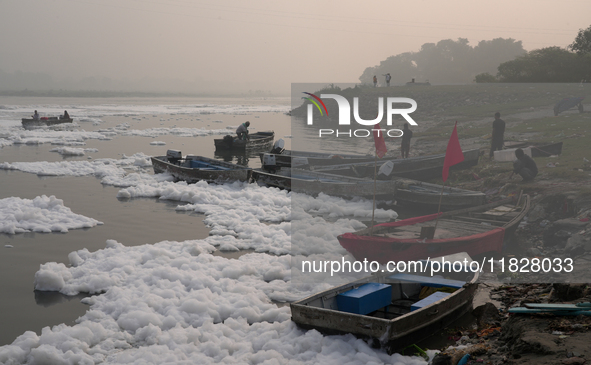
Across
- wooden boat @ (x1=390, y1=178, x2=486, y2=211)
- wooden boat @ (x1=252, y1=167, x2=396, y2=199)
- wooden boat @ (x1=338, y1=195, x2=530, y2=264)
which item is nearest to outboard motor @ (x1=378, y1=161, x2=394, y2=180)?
wooden boat @ (x1=390, y1=178, x2=486, y2=211)

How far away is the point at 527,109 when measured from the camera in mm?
30453

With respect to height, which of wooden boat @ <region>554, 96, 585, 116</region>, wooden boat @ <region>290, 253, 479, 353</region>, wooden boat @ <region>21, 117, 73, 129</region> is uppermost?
wooden boat @ <region>554, 96, 585, 116</region>

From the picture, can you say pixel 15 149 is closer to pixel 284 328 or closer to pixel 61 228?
pixel 61 228

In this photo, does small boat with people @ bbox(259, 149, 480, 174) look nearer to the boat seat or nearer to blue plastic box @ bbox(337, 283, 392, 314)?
the boat seat

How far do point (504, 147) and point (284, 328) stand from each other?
55.5 feet

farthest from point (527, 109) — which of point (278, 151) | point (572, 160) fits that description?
point (278, 151)

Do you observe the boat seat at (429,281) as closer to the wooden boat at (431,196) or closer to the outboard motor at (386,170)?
the wooden boat at (431,196)

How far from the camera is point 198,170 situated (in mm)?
20406

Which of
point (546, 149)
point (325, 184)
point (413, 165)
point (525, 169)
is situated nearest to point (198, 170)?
point (325, 184)

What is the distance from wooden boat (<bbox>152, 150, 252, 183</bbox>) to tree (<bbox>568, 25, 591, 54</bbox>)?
119ft

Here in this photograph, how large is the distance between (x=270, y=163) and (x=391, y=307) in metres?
13.5

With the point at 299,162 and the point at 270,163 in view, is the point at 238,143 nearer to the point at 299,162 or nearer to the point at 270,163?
the point at 299,162

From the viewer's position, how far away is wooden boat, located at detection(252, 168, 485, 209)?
15094 millimetres

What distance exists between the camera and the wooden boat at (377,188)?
15.1 m
